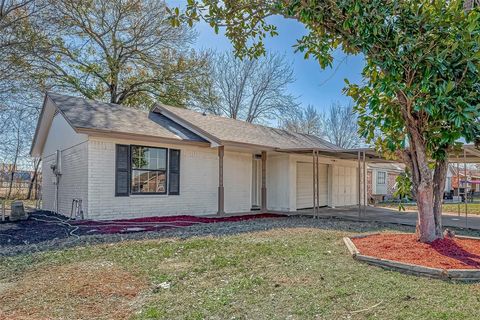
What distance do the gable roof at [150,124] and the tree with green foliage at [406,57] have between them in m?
4.95

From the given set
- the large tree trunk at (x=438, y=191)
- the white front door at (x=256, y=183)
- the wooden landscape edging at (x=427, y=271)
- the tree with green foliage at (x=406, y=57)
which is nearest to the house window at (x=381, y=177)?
the white front door at (x=256, y=183)

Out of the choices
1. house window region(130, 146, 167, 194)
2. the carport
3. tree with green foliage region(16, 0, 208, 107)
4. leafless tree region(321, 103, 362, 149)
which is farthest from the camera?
leafless tree region(321, 103, 362, 149)

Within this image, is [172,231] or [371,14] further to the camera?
[172,231]

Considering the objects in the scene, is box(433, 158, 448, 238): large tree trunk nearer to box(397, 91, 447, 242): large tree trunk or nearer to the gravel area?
box(397, 91, 447, 242): large tree trunk

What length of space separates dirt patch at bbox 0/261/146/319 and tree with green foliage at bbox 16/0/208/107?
17143 millimetres

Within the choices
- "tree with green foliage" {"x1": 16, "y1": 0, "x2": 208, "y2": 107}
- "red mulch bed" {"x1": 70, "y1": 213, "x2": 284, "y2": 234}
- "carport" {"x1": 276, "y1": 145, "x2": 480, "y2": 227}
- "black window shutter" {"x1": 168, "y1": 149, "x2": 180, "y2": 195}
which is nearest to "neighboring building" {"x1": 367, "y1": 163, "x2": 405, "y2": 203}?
"carport" {"x1": 276, "y1": 145, "x2": 480, "y2": 227}

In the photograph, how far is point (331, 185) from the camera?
1642 cm

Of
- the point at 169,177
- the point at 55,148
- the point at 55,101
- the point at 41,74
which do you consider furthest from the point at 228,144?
the point at 41,74

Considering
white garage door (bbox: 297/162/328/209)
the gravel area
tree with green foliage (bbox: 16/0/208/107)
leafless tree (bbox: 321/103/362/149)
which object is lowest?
the gravel area

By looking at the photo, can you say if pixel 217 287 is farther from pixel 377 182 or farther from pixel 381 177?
pixel 381 177

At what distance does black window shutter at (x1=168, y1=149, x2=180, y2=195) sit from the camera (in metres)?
11.2

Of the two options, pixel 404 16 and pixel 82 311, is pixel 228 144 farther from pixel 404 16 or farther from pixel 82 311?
pixel 82 311

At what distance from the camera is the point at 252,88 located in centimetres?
2886

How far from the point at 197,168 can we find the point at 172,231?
3.90m
